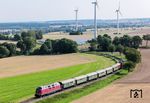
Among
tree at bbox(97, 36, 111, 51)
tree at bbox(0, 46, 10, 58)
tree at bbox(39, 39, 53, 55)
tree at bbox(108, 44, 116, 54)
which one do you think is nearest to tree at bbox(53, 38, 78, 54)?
tree at bbox(39, 39, 53, 55)

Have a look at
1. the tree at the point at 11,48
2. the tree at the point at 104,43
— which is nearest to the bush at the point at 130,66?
the tree at the point at 104,43

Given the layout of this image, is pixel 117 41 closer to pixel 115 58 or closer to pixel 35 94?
pixel 115 58

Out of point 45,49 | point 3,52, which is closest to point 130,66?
point 45,49

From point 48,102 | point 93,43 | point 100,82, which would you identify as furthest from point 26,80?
point 93,43

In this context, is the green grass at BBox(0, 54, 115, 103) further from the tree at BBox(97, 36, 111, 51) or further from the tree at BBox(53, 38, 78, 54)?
the tree at BBox(97, 36, 111, 51)

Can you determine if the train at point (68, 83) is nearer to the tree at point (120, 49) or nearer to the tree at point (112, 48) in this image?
the tree at point (120, 49)

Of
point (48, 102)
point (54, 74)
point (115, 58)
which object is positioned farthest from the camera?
point (115, 58)
